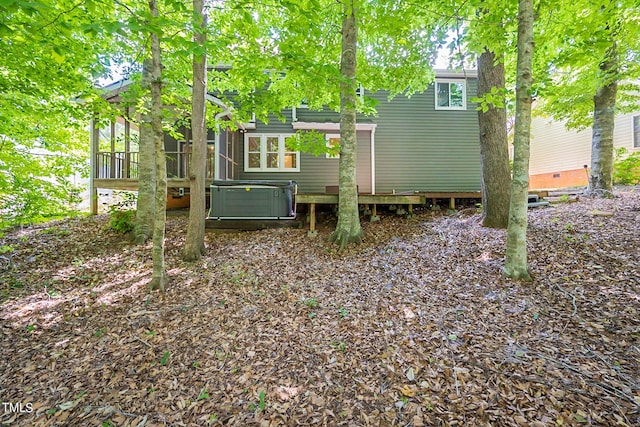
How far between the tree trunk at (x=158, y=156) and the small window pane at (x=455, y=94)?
10.8 metres

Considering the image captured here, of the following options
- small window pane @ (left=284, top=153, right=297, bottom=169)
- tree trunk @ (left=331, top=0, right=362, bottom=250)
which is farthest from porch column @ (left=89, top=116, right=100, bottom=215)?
tree trunk @ (left=331, top=0, right=362, bottom=250)

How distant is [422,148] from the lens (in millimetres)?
11195

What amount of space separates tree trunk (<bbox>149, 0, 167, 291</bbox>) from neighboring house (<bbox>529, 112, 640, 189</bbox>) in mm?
15657

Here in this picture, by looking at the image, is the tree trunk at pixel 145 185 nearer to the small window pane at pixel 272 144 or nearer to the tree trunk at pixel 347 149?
the tree trunk at pixel 347 149

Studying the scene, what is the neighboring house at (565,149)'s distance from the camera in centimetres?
1165

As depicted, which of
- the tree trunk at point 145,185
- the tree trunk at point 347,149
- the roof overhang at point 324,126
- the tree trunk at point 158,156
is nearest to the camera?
the tree trunk at point 158,156

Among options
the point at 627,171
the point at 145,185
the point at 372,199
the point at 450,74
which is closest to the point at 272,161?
the point at 145,185

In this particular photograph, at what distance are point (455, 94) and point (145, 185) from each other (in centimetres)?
1157

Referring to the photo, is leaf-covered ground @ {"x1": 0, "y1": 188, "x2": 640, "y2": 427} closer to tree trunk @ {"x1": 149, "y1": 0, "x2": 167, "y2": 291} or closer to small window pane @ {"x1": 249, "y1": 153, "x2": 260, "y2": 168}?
tree trunk @ {"x1": 149, "y1": 0, "x2": 167, "y2": 291}

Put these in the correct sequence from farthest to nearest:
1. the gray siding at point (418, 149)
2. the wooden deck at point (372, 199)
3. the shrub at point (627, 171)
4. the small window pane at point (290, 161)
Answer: the gray siding at point (418, 149)
the small window pane at point (290, 161)
the shrub at point (627, 171)
the wooden deck at point (372, 199)

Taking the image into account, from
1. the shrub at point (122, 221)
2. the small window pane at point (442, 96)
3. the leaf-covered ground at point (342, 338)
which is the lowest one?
the leaf-covered ground at point (342, 338)

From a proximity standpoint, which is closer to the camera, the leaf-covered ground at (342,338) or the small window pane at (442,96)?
the leaf-covered ground at (342,338)

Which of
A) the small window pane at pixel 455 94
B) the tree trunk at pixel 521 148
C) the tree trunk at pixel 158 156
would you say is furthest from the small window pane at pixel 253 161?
the tree trunk at pixel 521 148

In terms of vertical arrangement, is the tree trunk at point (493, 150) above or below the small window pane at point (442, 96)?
below
